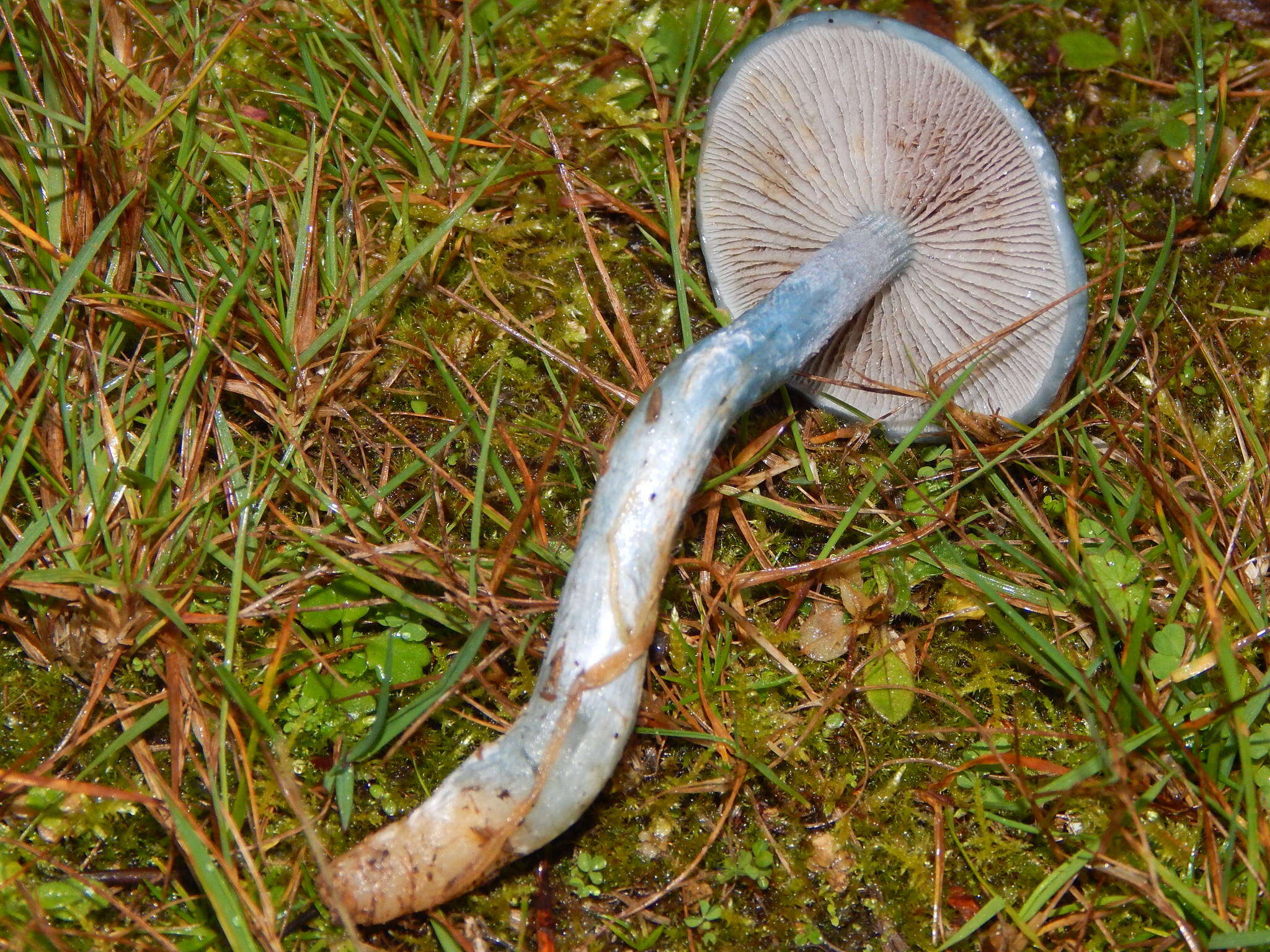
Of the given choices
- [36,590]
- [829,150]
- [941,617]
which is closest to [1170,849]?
[941,617]

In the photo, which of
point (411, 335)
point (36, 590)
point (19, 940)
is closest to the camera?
point (19, 940)

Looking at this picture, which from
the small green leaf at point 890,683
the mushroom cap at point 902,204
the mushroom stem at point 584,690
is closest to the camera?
the mushroom stem at point 584,690

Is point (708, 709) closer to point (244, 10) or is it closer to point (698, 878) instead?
point (698, 878)

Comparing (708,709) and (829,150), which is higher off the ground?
(829,150)

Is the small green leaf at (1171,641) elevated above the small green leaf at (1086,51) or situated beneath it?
situated beneath

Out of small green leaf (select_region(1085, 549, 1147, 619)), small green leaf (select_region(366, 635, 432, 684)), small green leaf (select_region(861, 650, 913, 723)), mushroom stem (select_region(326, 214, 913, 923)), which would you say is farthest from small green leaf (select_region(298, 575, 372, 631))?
small green leaf (select_region(1085, 549, 1147, 619))

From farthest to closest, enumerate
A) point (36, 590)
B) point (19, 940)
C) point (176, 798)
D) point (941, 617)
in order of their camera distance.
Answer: point (941, 617) < point (36, 590) < point (176, 798) < point (19, 940)

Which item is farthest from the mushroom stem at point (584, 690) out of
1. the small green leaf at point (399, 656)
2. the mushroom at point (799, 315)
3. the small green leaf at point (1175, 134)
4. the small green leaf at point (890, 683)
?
the small green leaf at point (1175, 134)

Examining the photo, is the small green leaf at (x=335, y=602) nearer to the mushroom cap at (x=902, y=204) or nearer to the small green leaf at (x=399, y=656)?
the small green leaf at (x=399, y=656)

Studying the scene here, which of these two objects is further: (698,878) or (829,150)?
(829,150)
